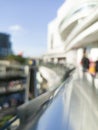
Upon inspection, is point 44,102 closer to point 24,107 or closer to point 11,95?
point 24,107

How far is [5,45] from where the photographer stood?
87.1 meters

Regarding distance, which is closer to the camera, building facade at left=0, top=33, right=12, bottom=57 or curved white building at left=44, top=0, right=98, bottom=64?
curved white building at left=44, top=0, right=98, bottom=64

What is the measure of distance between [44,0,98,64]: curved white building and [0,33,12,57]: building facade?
26.2 m

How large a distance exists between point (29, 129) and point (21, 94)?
112ft

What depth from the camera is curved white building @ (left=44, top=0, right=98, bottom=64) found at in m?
24.8

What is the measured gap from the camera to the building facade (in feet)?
277

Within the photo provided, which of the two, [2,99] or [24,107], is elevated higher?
[24,107]

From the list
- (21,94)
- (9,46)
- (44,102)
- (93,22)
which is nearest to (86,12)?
(93,22)

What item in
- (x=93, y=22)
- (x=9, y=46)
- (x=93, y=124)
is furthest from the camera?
(x=9, y=46)

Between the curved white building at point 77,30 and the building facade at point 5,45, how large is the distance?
26.2 metres

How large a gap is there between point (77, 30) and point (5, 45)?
5847 centimetres

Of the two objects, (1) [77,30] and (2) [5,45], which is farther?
(2) [5,45]

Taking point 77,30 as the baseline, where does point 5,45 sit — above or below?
below

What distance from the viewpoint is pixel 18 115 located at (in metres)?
2.52
